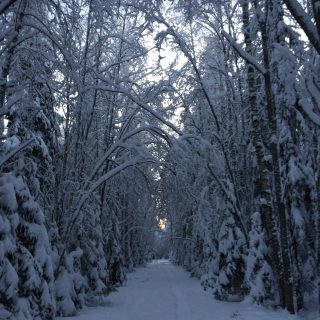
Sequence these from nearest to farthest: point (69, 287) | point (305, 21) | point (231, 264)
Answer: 1. point (305, 21)
2. point (69, 287)
3. point (231, 264)

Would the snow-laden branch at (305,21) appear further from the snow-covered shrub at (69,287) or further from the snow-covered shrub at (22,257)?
the snow-covered shrub at (69,287)

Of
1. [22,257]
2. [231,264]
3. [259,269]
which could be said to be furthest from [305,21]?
[231,264]

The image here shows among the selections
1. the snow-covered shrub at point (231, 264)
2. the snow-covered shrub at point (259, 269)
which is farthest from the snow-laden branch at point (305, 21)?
the snow-covered shrub at point (231, 264)

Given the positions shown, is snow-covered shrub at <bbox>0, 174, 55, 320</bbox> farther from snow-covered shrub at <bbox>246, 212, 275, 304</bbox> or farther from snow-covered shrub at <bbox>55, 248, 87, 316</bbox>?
snow-covered shrub at <bbox>246, 212, 275, 304</bbox>

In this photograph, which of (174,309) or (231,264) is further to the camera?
(231,264)

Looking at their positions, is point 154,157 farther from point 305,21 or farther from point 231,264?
point 305,21

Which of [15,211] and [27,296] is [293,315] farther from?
[15,211]

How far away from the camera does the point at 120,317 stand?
12008 mm

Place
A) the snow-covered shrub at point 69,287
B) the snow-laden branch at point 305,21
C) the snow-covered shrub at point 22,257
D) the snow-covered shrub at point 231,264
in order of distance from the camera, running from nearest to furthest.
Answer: the snow-laden branch at point 305,21, the snow-covered shrub at point 22,257, the snow-covered shrub at point 69,287, the snow-covered shrub at point 231,264

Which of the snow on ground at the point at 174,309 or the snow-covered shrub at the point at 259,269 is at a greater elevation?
the snow-covered shrub at the point at 259,269

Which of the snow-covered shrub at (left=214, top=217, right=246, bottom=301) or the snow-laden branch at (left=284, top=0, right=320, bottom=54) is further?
the snow-covered shrub at (left=214, top=217, right=246, bottom=301)

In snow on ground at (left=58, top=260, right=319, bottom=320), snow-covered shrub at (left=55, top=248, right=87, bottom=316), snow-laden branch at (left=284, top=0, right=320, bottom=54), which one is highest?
snow-laden branch at (left=284, top=0, right=320, bottom=54)

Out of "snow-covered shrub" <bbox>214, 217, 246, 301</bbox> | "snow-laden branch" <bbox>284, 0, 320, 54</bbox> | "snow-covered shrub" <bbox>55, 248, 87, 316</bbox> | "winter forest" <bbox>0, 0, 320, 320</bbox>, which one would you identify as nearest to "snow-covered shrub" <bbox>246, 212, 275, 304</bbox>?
"winter forest" <bbox>0, 0, 320, 320</bbox>

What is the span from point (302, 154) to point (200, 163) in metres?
3.65
